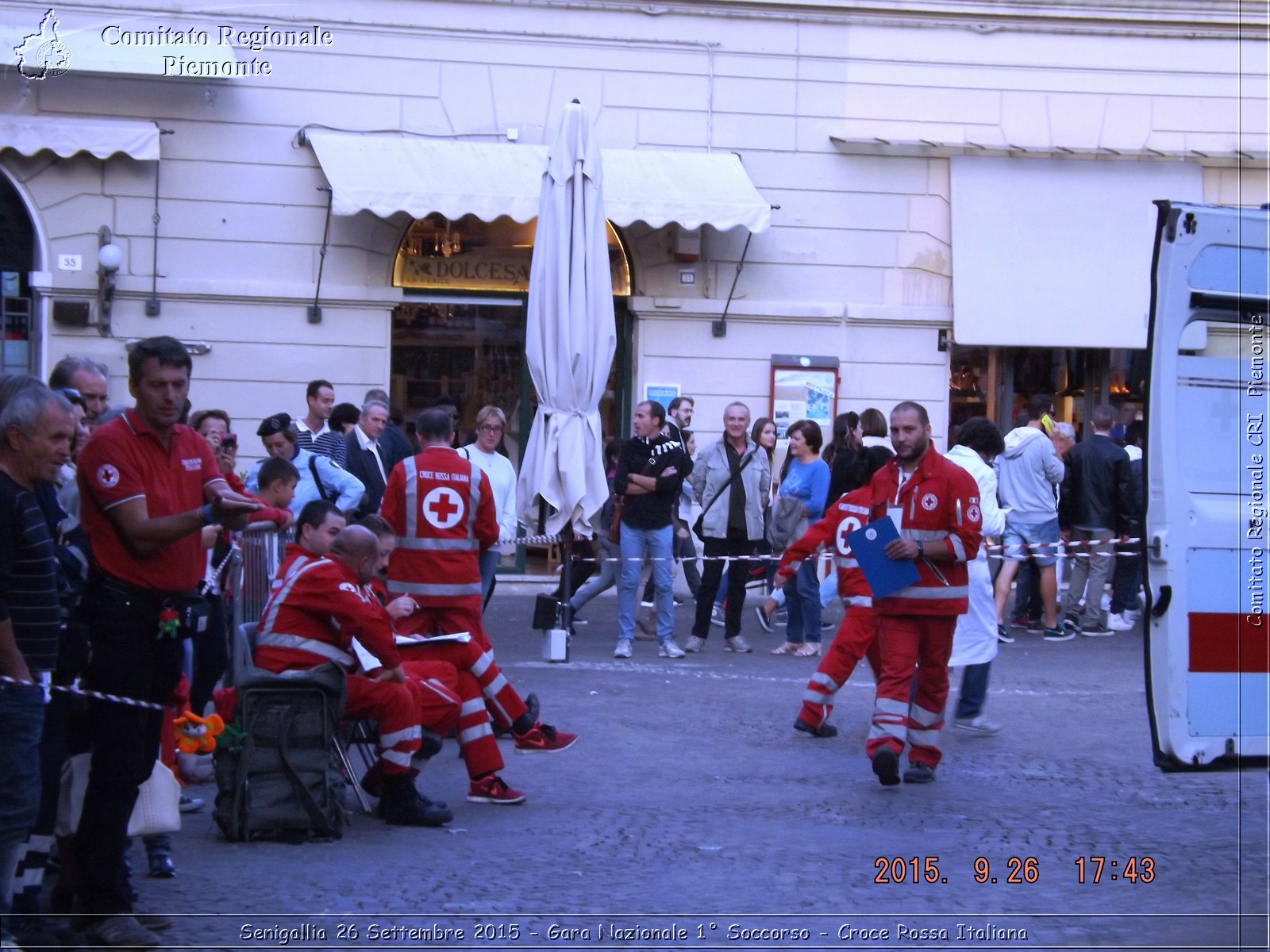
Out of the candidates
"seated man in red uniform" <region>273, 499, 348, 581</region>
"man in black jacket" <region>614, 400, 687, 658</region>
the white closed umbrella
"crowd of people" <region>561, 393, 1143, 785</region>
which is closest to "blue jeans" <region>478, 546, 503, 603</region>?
the white closed umbrella

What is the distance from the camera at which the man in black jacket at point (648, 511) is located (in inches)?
448

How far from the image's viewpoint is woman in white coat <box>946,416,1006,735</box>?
8500mm

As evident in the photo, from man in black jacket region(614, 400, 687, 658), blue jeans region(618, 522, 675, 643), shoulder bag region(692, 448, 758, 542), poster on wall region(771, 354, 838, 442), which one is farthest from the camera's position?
poster on wall region(771, 354, 838, 442)

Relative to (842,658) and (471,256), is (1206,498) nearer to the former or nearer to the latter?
(842,658)

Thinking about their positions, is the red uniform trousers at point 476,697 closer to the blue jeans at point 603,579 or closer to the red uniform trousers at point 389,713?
the red uniform trousers at point 389,713

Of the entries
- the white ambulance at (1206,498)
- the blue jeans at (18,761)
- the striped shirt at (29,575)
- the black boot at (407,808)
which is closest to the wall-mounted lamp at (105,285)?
the black boot at (407,808)

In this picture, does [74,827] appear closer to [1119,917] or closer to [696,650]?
[1119,917]

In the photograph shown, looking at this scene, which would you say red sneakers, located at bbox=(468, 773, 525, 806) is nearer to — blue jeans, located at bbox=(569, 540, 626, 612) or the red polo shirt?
the red polo shirt

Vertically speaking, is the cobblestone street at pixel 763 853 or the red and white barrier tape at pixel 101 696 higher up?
the red and white barrier tape at pixel 101 696

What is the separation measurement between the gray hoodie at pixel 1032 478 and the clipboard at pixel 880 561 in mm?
6319

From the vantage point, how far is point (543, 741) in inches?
313

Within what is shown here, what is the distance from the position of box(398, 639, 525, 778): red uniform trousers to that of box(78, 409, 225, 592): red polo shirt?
2.09 meters

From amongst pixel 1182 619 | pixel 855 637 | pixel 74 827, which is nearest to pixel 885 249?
pixel 855 637

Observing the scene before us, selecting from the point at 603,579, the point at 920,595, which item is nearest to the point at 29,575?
the point at 920,595
